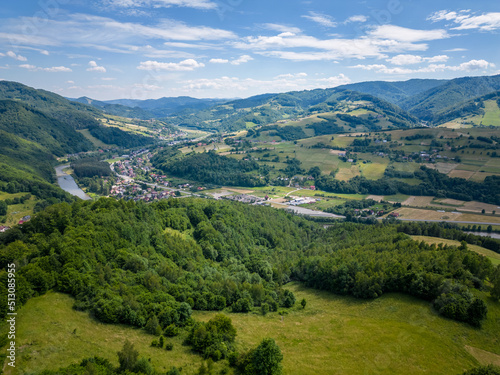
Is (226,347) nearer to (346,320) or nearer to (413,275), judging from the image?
(346,320)

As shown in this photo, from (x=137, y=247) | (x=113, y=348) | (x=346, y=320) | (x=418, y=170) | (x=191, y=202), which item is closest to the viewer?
(x=113, y=348)

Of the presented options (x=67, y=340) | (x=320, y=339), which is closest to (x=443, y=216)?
(x=320, y=339)

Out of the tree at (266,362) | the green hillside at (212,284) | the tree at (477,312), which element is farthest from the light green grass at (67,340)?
the tree at (477,312)

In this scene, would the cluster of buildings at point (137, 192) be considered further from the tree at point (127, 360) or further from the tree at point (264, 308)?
the tree at point (127, 360)

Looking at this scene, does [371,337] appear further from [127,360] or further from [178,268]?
[178,268]

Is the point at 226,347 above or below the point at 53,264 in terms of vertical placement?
below

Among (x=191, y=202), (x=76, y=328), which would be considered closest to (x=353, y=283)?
(x=76, y=328)
